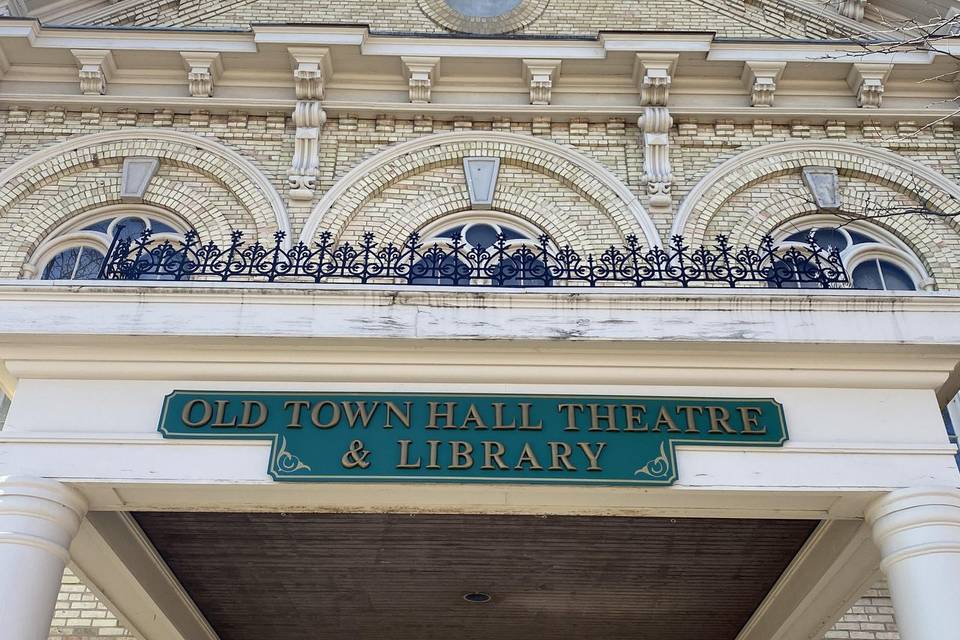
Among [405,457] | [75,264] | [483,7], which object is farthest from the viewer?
[483,7]

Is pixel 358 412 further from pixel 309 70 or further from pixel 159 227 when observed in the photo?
pixel 309 70

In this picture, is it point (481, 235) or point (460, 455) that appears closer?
point (460, 455)

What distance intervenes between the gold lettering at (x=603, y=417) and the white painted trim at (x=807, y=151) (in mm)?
5703

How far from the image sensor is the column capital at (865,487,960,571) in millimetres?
6262

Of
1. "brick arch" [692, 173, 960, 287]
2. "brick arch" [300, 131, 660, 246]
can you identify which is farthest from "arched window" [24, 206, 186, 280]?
"brick arch" [692, 173, 960, 287]

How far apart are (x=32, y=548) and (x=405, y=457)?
2.29 metres

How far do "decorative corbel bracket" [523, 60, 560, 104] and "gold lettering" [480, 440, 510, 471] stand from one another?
23.3ft

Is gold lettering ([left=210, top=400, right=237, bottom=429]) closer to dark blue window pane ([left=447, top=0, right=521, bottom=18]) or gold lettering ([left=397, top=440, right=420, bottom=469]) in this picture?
gold lettering ([left=397, top=440, right=420, bottom=469])

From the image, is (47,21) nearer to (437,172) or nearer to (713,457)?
(437,172)

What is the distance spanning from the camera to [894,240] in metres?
12.3

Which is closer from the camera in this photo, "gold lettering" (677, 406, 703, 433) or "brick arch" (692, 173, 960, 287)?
"gold lettering" (677, 406, 703, 433)

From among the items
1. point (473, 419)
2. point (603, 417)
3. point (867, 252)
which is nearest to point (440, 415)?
point (473, 419)

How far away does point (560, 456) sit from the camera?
6750 millimetres

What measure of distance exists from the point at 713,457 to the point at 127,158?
8.71 meters
